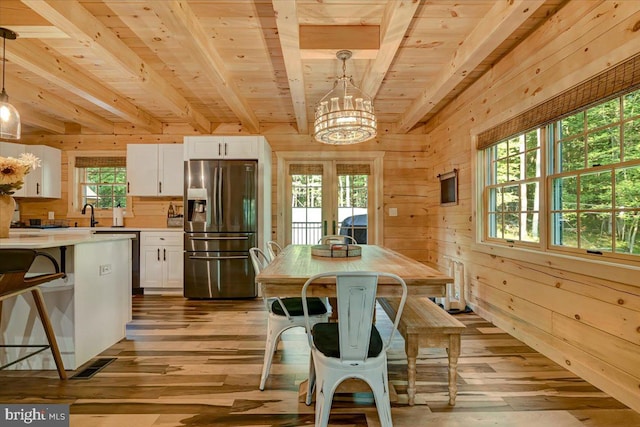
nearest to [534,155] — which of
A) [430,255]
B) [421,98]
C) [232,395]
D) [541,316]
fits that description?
[541,316]

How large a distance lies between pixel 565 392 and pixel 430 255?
3.00m

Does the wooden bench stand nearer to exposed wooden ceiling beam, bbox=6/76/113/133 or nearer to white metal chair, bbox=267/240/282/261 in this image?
white metal chair, bbox=267/240/282/261

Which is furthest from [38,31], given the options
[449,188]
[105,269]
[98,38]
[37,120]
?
[449,188]

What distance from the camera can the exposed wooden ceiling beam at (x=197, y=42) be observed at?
2.03m

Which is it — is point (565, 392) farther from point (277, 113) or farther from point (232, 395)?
point (277, 113)

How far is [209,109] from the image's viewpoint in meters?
4.46

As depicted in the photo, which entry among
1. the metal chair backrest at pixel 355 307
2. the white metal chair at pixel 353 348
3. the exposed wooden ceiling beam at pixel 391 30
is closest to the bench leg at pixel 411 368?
the white metal chair at pixel 353 348

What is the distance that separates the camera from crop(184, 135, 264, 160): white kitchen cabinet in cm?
423

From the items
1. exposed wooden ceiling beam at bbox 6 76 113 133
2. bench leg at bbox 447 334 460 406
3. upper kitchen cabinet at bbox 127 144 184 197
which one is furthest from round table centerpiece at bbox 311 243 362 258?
exposed wooden ceiling beam at bbox 6 76 113 133

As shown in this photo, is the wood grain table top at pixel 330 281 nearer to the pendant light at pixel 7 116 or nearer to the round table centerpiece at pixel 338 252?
the round table centerpiece at pixel 338 252

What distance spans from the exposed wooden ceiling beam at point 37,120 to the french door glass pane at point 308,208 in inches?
137

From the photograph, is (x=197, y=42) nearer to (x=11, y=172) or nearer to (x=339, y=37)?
(x=339, y=37)

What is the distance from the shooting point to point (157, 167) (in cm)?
464

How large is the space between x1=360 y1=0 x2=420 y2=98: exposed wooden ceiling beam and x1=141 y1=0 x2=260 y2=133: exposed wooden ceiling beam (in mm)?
1365
